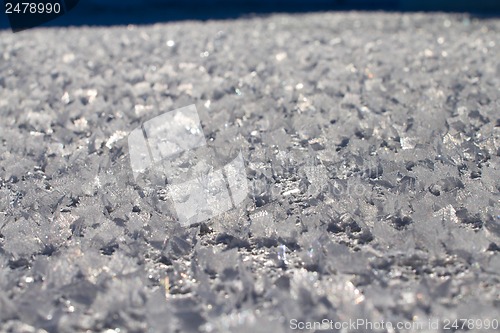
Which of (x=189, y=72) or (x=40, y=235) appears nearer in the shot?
(x=40, y=235)

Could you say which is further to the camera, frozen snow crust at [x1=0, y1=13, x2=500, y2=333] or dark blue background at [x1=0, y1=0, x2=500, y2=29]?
dark blue background at [x1=0, y1=0, x2=500, y2=29]

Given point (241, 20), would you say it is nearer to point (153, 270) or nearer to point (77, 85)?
point (77, 85)

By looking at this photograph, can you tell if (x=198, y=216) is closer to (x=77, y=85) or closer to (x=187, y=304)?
(x=187, y=304)

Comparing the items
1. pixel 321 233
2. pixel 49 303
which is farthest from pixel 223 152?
pixel 49 303

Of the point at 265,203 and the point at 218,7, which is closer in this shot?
the point at 265,203

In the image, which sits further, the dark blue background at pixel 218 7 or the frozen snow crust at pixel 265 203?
the dark blue background at pixel 218 7

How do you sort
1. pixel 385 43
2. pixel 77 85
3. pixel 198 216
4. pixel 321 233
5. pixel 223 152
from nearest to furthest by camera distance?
pixel 321 233 → pixel 198 216 → pixel 223 152 → pixel 77 85 → pixel 385 43

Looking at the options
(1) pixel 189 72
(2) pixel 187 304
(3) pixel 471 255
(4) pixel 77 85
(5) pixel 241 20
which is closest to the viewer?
(2) pixel 187 304
